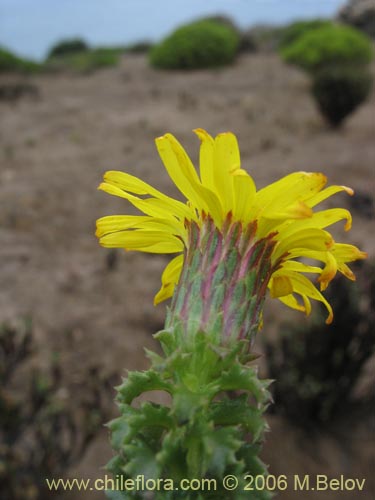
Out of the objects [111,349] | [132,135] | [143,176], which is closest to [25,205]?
[143,176]

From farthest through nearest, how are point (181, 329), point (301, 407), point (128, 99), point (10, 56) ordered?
1. point (10, 56)
2. point (128, 99)
3. point (301, 407)
4. point (181, 329)

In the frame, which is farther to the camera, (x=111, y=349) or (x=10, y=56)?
(x=10, y=56)

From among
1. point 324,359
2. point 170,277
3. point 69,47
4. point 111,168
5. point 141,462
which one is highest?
point 69,47

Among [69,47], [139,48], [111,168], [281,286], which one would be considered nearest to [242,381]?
[281,286]

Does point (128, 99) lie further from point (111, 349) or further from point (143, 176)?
point (111, 349)

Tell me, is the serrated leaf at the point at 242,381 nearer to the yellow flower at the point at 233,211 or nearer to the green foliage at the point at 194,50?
the yellow flower at the point at 233,211

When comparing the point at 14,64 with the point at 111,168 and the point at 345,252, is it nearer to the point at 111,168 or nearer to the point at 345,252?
the point at 111,168
